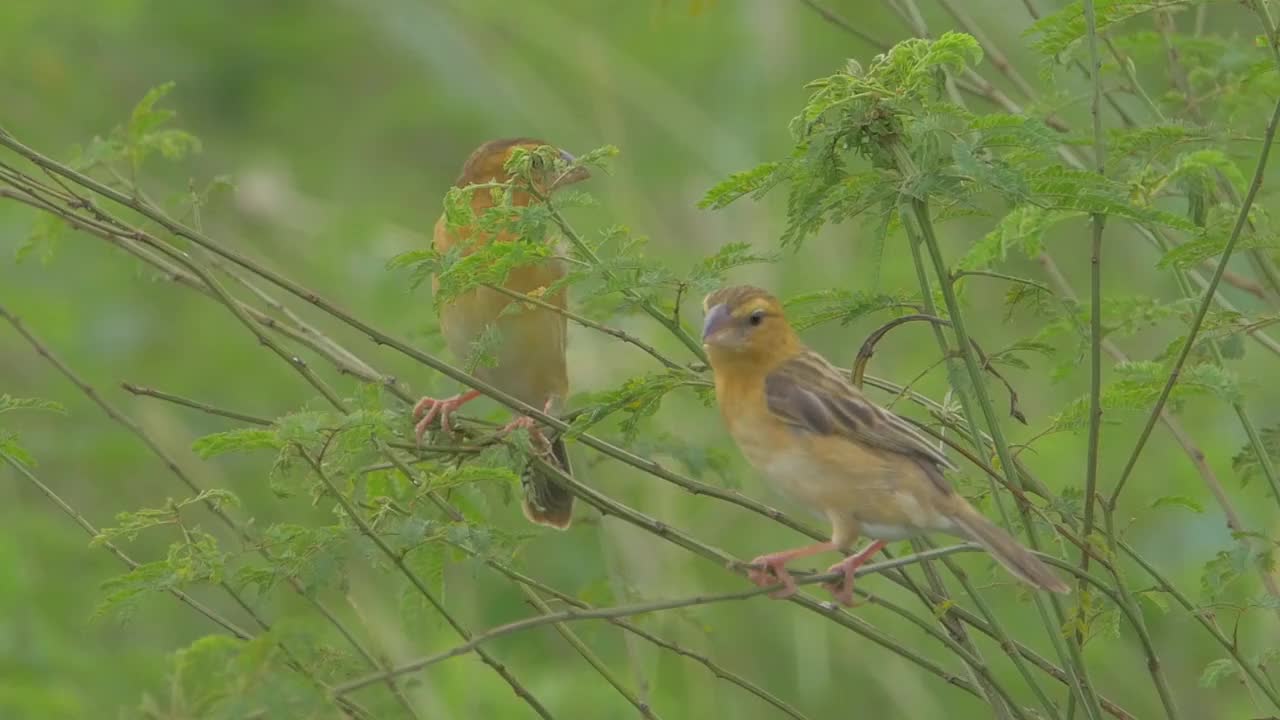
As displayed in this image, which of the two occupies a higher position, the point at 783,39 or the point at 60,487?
the point at 783,39

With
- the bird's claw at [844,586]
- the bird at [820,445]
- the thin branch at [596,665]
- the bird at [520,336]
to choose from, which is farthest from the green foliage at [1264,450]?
the bird at [520,336]

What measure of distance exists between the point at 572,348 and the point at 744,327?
3.57m

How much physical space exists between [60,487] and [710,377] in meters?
5.35

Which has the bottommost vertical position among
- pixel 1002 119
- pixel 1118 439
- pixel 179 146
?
pixel 1002 119

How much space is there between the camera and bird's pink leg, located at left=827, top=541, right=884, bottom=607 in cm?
357

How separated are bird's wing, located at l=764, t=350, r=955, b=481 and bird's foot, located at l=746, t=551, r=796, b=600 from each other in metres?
0.28

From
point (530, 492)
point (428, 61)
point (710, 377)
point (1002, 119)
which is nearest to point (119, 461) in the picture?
point (428, 61)

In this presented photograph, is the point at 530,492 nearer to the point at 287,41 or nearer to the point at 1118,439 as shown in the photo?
the point at 1118,439

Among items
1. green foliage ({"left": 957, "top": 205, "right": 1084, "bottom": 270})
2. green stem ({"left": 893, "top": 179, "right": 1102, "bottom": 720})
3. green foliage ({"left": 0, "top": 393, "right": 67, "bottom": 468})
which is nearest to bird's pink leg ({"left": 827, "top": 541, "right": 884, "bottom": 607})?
green stem ({"left": 893, "top": 179, "right": 1102, "bottom": 720})

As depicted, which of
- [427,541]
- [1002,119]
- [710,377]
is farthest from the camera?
[710,377]

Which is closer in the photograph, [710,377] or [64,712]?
[710,377]

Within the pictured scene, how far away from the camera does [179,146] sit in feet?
14.7

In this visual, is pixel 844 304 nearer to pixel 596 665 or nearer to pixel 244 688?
pixel 596 665

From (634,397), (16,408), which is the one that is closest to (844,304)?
(634,397)
